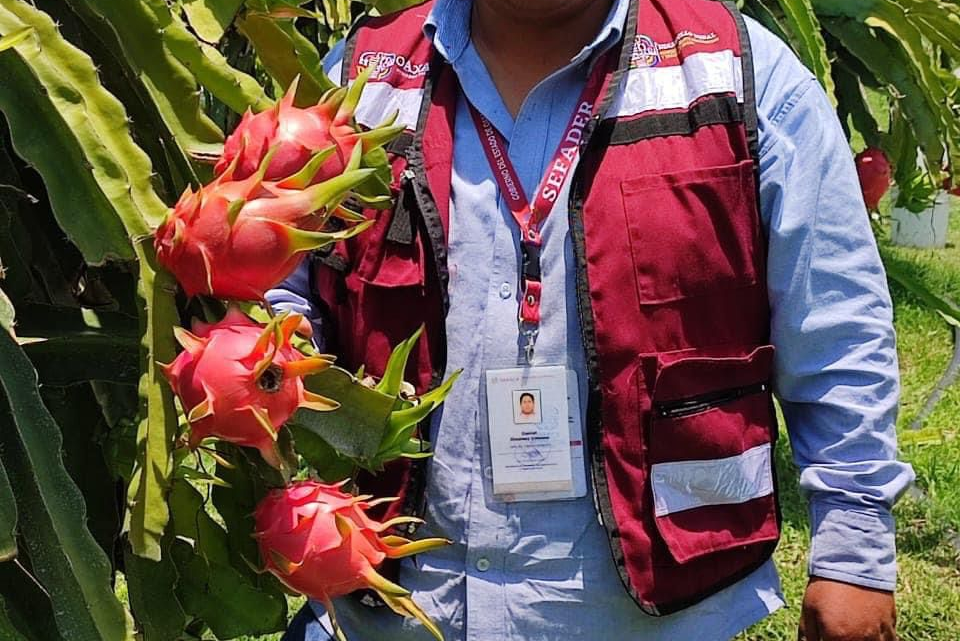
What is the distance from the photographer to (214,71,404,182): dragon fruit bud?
0.92m

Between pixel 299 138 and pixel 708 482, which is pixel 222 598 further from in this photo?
pixel 708 482

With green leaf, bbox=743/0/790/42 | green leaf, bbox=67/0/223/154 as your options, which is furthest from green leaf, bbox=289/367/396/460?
green leaf, bbox=743/0/790/42

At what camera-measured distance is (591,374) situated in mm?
1411

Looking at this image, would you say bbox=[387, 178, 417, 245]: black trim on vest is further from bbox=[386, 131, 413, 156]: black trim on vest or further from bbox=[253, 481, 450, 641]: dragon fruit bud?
bbox=[253, 481, 450, 641]: dragon fruit bud

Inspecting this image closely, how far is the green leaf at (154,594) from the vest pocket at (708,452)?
0.58 m

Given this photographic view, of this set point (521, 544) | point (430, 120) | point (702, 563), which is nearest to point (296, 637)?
point (521, 544)

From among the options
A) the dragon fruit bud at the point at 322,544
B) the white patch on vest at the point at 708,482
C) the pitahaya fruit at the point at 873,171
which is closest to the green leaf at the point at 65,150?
the dragon fruit bud at the point at 322,544

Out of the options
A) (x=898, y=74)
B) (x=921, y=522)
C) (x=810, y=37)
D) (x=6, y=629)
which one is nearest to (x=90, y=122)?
(x=6, y=629)

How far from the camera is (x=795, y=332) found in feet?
4.81

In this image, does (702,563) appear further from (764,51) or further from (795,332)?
(764,51)

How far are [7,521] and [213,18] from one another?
0.57 m

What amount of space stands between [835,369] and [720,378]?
0.14 meters

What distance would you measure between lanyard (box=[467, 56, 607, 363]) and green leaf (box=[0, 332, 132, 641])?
595 mm

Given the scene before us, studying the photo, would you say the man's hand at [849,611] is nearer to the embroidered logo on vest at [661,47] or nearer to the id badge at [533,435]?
the id badge at [533,435]
